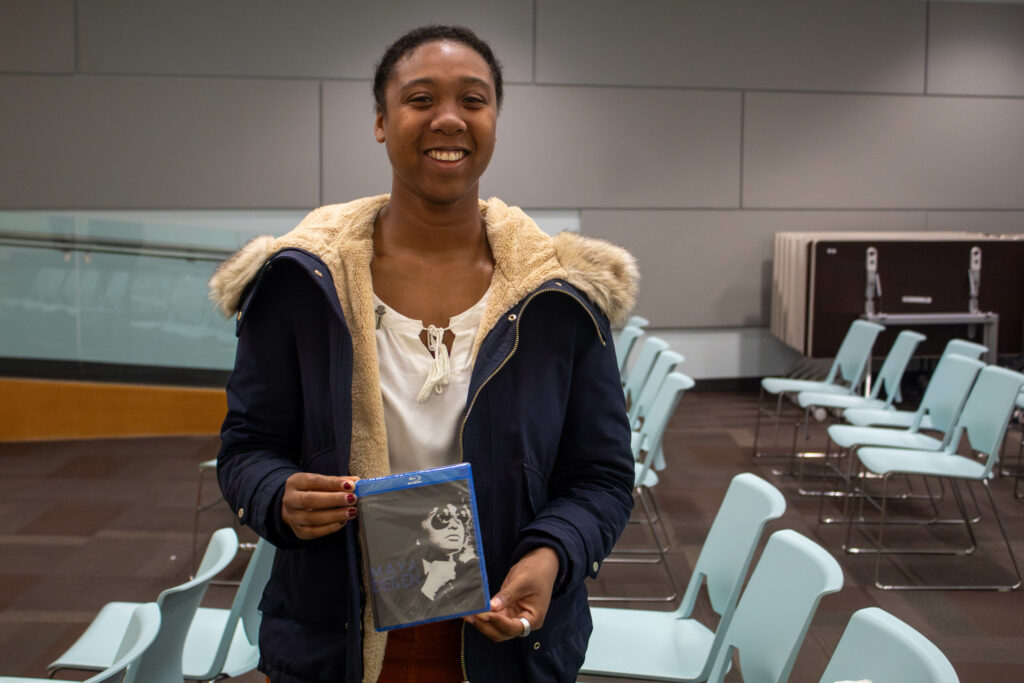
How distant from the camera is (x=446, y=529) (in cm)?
113

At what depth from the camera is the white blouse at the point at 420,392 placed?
3.98 feet

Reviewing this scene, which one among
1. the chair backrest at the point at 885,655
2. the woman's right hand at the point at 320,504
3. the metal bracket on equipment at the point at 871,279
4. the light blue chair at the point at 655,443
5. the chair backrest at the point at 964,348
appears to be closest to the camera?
the woman's right hand at the point at 320,504

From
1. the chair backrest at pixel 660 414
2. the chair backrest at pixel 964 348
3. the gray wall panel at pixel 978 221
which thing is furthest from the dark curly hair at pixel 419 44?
the gray wall panel at pixel 978 221

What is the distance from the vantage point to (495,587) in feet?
4.04

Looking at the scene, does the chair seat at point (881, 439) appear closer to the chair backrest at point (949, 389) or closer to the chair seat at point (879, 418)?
the chair backrest at point (949, 389)

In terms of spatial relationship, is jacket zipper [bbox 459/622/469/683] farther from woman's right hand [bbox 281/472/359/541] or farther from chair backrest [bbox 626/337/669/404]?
chair backrest [bbox 626/337/669/404]

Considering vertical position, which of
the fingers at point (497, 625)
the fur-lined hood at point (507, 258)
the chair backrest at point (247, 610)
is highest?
the fur-lined hood at point (507, 258)

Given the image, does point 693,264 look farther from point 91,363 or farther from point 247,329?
point 247,329

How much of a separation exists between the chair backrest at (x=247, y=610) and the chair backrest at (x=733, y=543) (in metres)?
1.15

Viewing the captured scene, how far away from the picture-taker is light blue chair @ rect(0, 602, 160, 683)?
1.44m

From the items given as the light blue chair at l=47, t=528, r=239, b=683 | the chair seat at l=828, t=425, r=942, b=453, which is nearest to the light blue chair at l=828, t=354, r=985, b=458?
the chair seat at l=828, t=425, r=942, b=453

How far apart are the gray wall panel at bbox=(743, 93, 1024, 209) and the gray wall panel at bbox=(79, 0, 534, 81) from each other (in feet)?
7.45

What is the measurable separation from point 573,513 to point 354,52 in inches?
253

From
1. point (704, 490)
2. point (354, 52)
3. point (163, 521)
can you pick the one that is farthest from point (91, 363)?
point (704, 490)
